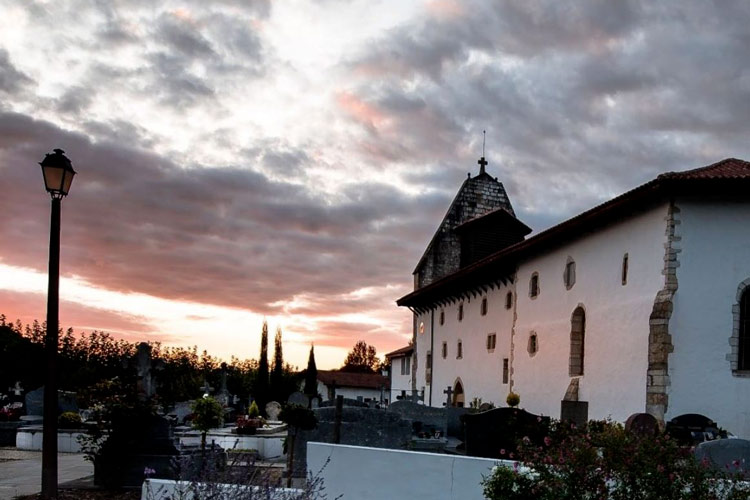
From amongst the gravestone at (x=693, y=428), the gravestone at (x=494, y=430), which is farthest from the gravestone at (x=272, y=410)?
the gravestone at (x=494, y=430)

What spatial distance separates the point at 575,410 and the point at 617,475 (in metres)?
16.3

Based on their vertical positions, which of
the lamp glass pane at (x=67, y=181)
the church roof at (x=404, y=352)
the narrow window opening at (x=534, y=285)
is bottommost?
the church roof at (x=404, y=352)

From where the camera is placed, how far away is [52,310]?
9.57 metres

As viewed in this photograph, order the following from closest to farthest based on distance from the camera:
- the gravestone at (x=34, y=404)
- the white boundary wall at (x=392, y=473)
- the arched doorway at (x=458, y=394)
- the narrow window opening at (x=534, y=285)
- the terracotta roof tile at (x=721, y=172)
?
the white boundary wall at (x=392, y=473)
the terracotta roof tile at (x=721, y=172)
the gravestone at (x=34, y=404)
the narrow window opening at (x=534, y=285)
the arched doorway at (x=458, y=394)

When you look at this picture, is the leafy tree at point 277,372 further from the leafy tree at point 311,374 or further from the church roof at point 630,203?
the church roof at point 630,203

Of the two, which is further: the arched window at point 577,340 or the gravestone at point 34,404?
the arched window at point 577,340

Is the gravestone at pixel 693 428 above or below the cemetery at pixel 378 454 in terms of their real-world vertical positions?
below

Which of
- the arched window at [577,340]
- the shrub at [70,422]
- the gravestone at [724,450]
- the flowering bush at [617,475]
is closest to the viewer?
the flowering bush at [617,475]

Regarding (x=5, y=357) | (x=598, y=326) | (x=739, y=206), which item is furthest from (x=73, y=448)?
(x=5, y=357)

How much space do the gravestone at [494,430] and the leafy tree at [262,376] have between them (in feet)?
111

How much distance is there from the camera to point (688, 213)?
1817cm

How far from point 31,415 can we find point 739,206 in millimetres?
20259

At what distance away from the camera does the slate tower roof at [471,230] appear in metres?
43.4

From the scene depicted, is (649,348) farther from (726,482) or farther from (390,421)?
(726,482)
